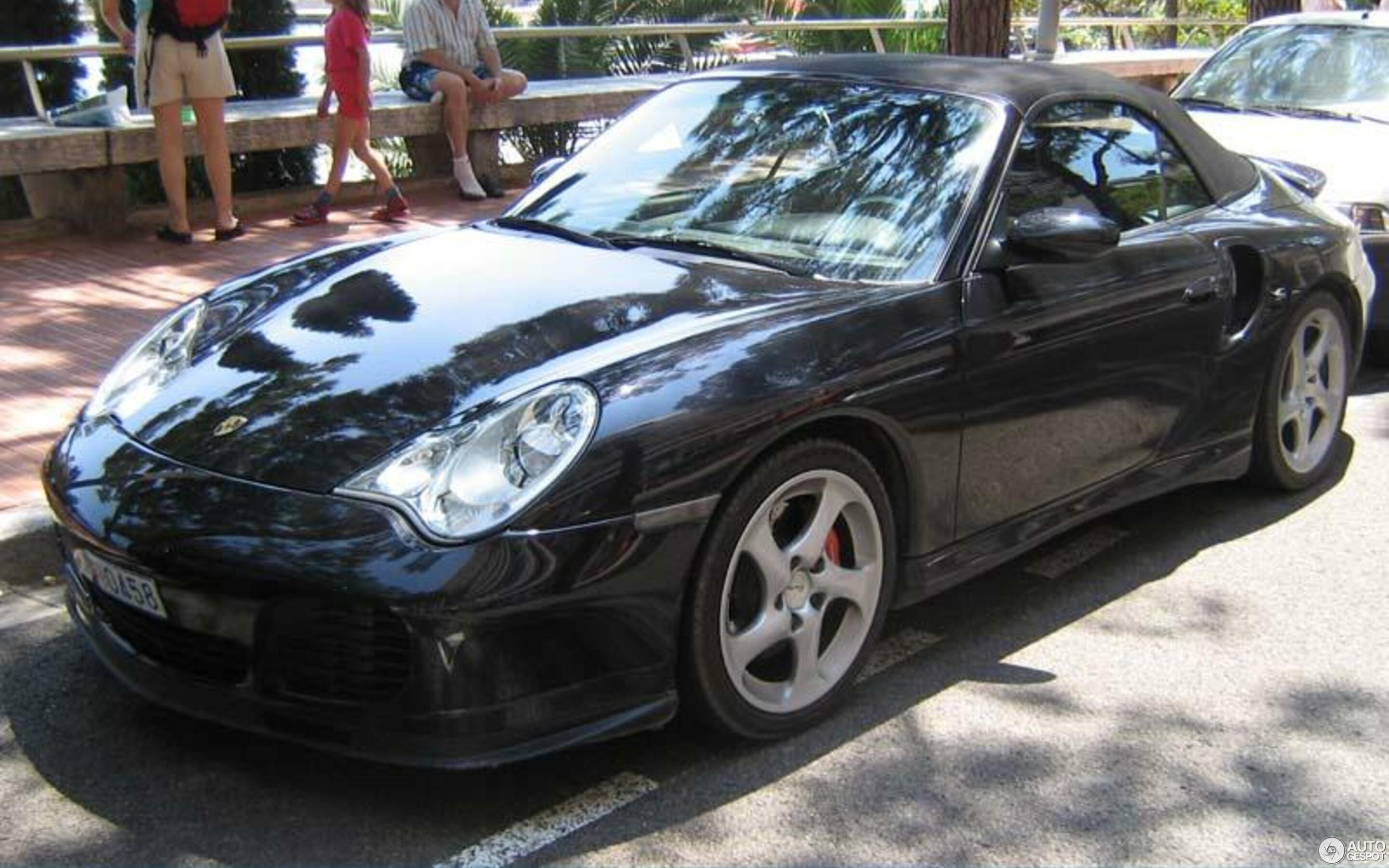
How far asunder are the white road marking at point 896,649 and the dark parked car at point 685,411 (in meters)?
0.23

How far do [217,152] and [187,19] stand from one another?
75cm

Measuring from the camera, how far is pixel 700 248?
14.3ft

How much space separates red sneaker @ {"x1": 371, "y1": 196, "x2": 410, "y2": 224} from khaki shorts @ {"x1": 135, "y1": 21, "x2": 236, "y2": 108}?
1.48 meters

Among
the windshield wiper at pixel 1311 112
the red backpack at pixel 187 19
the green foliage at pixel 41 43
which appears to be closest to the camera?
the windshield wiper at pixel 1311 112

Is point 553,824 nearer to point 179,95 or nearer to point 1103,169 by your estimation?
point 1103,169

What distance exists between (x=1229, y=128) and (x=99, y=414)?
618cm

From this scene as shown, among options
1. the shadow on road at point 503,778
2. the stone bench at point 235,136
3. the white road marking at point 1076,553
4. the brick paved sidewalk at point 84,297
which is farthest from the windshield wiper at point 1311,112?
the shadow on road at point 503,778

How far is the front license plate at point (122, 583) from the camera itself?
3332mm

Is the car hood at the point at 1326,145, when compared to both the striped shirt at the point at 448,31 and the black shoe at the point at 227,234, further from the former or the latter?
the black shoe at the point at 227,234

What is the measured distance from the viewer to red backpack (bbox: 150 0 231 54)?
8.70m

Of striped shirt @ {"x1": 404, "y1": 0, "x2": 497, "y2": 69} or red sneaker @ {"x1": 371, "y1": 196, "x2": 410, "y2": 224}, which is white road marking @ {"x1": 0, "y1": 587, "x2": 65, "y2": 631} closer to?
red sneaker @ {"x1": 371, "y1": 196, "x2": 410, "y2": 224}

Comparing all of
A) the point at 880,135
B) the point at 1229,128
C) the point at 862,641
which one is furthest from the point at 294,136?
the point at 862,641

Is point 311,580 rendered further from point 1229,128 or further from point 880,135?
point 1229,128

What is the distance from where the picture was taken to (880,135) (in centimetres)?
453
